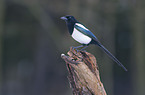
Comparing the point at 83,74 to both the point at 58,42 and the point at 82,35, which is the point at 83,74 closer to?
the point at 82,35

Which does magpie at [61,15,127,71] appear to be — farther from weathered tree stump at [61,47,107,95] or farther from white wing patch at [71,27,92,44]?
weathered tree stump at [61,47,107,95]

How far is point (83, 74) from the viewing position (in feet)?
11.6

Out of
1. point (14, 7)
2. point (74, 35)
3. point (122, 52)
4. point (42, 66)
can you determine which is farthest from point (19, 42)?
point (74, 35)

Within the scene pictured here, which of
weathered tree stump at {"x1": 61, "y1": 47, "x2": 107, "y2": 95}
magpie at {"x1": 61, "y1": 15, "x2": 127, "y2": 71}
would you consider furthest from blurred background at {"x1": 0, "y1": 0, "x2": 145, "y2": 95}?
weathered tree stump at {"x1": 61, "y1": 47, "x2": 107, "y2": 95}

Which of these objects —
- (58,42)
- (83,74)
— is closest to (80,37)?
(83,74)

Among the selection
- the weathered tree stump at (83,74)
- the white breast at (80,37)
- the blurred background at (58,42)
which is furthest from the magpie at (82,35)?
the blurred background at (58,42)

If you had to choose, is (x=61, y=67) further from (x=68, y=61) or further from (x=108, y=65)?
(x=68, y=61)

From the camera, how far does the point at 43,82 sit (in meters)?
11.0

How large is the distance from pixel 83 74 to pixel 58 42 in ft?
17.9

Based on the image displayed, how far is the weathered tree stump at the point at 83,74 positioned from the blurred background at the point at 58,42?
14.6 ft

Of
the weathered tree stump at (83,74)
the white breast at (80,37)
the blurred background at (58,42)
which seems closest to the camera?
the weathered tree stump at (83,74)

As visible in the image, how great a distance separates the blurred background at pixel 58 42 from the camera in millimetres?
8516

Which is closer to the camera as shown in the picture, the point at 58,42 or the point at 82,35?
the point at 82,35

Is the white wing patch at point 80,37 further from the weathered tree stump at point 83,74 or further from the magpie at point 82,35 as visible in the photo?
the weathered tree stump at point 83,74
